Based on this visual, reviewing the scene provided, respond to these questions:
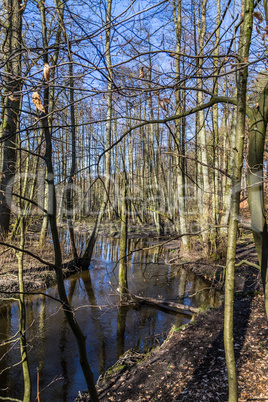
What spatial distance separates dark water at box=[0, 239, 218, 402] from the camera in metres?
4.56

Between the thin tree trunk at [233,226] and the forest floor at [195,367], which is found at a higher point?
the thin tree trunk at [233,226]

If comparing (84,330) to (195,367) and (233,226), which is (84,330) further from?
(233,226)

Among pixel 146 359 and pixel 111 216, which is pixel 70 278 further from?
pixel 111 216

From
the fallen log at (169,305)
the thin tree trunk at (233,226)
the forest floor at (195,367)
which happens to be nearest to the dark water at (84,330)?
the fallen log at (169,305)

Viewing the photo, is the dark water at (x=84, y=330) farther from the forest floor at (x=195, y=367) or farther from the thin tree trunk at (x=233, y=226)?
the thin tree trunk at (x=233, y=226)

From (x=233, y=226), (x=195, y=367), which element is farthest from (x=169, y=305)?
(x=233, y=226)

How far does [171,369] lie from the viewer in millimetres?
4336

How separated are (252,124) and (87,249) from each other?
934 centimetres

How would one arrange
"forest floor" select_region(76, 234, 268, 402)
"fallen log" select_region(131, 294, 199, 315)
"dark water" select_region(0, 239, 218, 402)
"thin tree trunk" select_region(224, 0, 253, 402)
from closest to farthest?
1. "thin tree trunk" select_region(224, 0, 253, 402)
2. "forest floor" select_region(76, 234, 268, 402)
3. "dark water" select_region(0, 239, 218, 402)
4. "fallen log" select_region(131, 294, 199, 315)

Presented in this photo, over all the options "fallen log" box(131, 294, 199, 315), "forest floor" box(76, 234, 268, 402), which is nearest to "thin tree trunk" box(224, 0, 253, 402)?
"forest floor" box(76, 234, 268, 402)

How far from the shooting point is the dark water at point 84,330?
4.56 metres

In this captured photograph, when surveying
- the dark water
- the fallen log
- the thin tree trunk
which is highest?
the thin tree trunk

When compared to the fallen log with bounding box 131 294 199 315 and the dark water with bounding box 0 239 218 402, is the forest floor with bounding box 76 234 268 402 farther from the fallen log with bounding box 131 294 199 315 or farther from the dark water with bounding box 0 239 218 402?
the fallen log with bounding box 131 294 199 315

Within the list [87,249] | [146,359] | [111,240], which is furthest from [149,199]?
[146,359]
